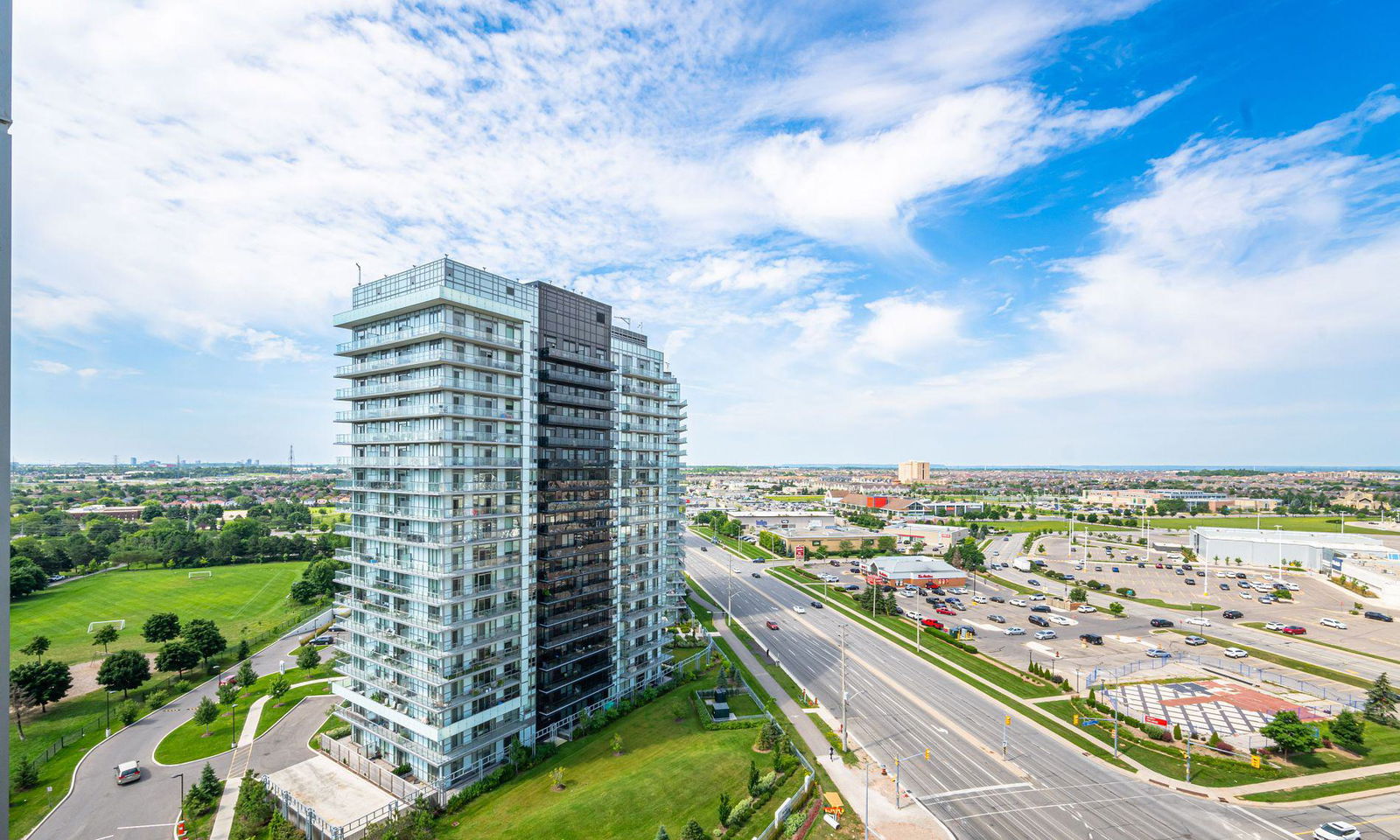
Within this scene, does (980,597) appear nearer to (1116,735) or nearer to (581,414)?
(1116,735)

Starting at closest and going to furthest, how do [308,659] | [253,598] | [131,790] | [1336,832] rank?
[1336,832] → [131,790] → [308,659] → [253,598]

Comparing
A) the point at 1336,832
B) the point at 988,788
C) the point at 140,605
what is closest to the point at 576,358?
the point at 988,788

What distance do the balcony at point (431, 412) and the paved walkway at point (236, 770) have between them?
3553 cm

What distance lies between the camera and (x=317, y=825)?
5109 centimetres

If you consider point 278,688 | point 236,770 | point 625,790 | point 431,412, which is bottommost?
point 236,770

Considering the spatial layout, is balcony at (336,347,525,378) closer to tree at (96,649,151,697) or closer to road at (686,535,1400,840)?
tree at (96,649,151,697)

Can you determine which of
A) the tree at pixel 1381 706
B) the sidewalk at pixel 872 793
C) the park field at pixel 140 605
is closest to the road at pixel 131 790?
the sidewalk at pixel 872 793

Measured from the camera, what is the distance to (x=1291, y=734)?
6022cm

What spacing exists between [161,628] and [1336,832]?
455 feet

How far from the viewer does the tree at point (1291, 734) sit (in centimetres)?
5972

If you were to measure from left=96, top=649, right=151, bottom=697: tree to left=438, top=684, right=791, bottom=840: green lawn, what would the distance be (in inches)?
2144

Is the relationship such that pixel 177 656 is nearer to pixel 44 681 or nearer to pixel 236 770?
pixel 44 681

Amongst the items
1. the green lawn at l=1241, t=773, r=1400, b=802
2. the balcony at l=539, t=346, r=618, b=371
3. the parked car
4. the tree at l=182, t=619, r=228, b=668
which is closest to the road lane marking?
the green lawn at l=1241, t=773, r=1400, b=802

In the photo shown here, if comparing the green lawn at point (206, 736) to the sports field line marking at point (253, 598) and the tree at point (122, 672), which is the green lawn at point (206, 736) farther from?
the sports field line marking at point (253, 598)
